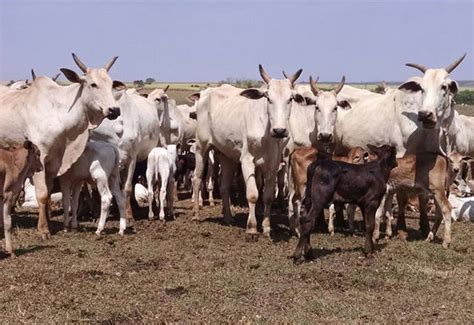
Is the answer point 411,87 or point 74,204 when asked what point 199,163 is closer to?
point 74,204

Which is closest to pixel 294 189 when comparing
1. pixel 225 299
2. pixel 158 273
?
→ pixel 158 273

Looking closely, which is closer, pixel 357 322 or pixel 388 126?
pixel 357 322

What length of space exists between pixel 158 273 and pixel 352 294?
8.18 ft

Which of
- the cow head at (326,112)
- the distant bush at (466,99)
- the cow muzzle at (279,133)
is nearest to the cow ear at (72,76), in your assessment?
the cow muzzle at (279,133)

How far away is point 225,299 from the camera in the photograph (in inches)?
286

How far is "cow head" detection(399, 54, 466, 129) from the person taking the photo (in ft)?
33.7

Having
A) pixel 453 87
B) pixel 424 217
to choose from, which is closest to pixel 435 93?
pixel 453 87

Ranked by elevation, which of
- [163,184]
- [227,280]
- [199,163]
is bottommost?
[163,184]

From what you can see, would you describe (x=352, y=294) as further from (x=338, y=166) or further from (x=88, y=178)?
(x=88, y=178)

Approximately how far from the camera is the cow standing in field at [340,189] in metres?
8.89

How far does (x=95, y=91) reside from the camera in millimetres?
11219

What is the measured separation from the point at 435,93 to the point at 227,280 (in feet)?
15.8

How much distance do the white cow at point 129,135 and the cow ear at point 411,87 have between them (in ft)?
17.0

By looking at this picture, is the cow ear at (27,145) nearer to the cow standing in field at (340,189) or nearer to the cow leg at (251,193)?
the cow leg at (251,193)
